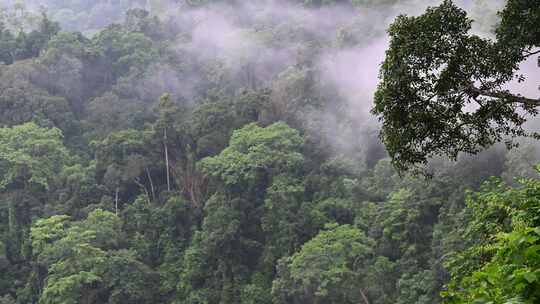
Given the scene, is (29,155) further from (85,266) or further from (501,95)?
(501,95)

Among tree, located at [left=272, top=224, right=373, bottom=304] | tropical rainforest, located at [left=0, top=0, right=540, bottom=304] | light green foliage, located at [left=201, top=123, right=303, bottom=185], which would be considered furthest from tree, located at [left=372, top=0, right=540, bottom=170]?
light green foliage, located at [left=201, top=123, right=303, bottom=185]

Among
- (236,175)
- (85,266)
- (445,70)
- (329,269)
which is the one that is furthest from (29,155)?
(445,70)

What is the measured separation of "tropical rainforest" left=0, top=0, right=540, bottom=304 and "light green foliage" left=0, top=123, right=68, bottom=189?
0.06 m

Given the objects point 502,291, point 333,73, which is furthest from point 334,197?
point 502,291

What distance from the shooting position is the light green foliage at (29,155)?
80.2 ft

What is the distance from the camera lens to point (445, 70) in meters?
7.56

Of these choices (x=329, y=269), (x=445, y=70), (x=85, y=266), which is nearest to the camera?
(x=445, y=70)

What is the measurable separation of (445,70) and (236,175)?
1546 centimetres

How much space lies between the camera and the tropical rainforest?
18.6 metres

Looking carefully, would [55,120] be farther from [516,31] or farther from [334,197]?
[516,31]

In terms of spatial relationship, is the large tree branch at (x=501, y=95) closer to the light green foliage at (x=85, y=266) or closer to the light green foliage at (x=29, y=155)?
the light green foliage at (x=85, y=266)

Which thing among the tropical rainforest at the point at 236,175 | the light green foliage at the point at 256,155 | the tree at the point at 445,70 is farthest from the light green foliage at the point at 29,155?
the tree at the point at 445,70

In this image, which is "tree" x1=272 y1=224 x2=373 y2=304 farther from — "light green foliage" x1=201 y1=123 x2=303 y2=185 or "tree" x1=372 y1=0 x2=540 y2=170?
"tree" x1=372 y1=0 x2=540 y2=170

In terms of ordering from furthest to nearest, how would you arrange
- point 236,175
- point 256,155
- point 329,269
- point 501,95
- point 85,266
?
point 256,155 < point 236,175 < point 85,266 < point 329,269 < point 501,95
